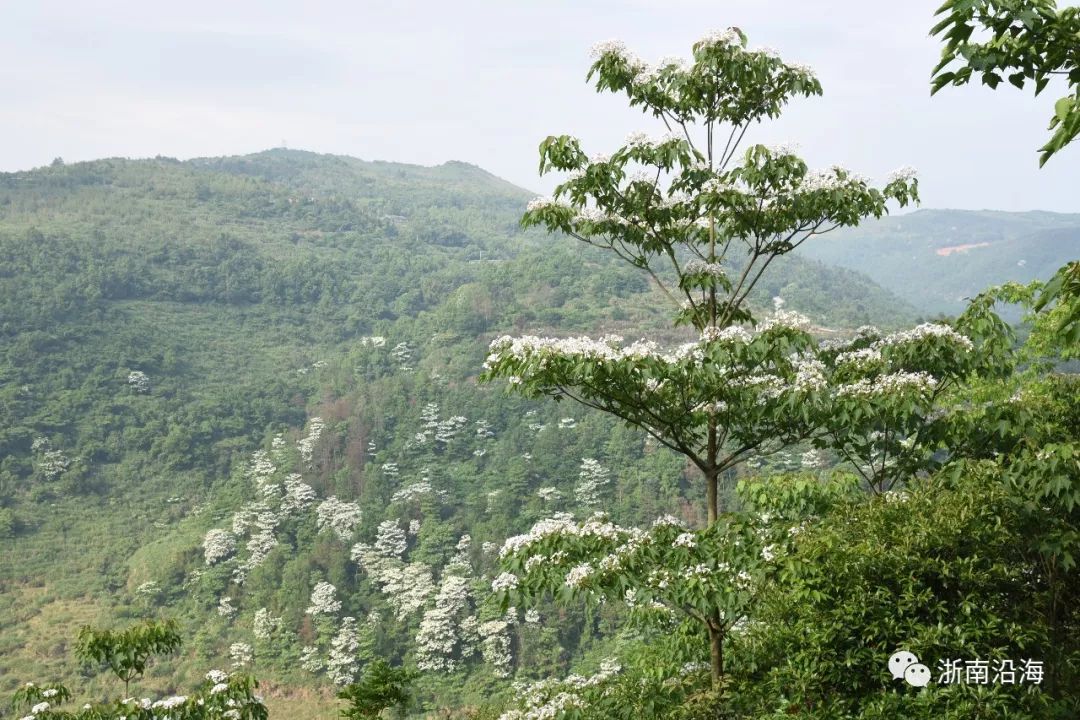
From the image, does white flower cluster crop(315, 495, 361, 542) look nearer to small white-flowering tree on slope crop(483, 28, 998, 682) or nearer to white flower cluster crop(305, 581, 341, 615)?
white flower cluster crop(305, 581, 341, 615)

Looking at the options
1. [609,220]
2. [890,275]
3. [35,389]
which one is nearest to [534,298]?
[35,389]

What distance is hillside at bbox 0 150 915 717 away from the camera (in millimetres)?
36844

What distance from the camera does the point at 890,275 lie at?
182 m

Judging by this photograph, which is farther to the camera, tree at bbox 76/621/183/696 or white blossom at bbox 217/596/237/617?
white blossom at bbox 217/596/237/617

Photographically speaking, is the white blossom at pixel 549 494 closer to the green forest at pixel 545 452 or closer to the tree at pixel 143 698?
the green forest at pixel 545 452

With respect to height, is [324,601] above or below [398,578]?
below

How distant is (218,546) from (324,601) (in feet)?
26.6

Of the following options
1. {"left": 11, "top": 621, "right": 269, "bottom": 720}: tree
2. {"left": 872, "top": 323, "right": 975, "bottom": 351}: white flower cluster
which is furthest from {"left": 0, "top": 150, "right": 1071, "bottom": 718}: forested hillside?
{"left": 11, "top": 621, "right": 269, "bottom": 720}: tree

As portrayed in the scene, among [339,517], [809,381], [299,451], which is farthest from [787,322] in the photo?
[299,451]

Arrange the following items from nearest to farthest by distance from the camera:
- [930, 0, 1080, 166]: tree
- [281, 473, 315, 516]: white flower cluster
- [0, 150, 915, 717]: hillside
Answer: [930, 0, 1080, 166]: tree
[0, 150, 915, 717]: hillside
[281, 473, 315, 516]: white flower cluster

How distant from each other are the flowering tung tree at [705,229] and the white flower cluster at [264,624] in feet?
114

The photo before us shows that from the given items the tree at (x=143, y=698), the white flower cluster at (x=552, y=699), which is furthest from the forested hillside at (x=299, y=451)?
the tree at (x=143, y=698)

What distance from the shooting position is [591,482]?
133ft

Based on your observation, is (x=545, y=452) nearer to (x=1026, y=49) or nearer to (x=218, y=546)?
(x=218, y=546)
